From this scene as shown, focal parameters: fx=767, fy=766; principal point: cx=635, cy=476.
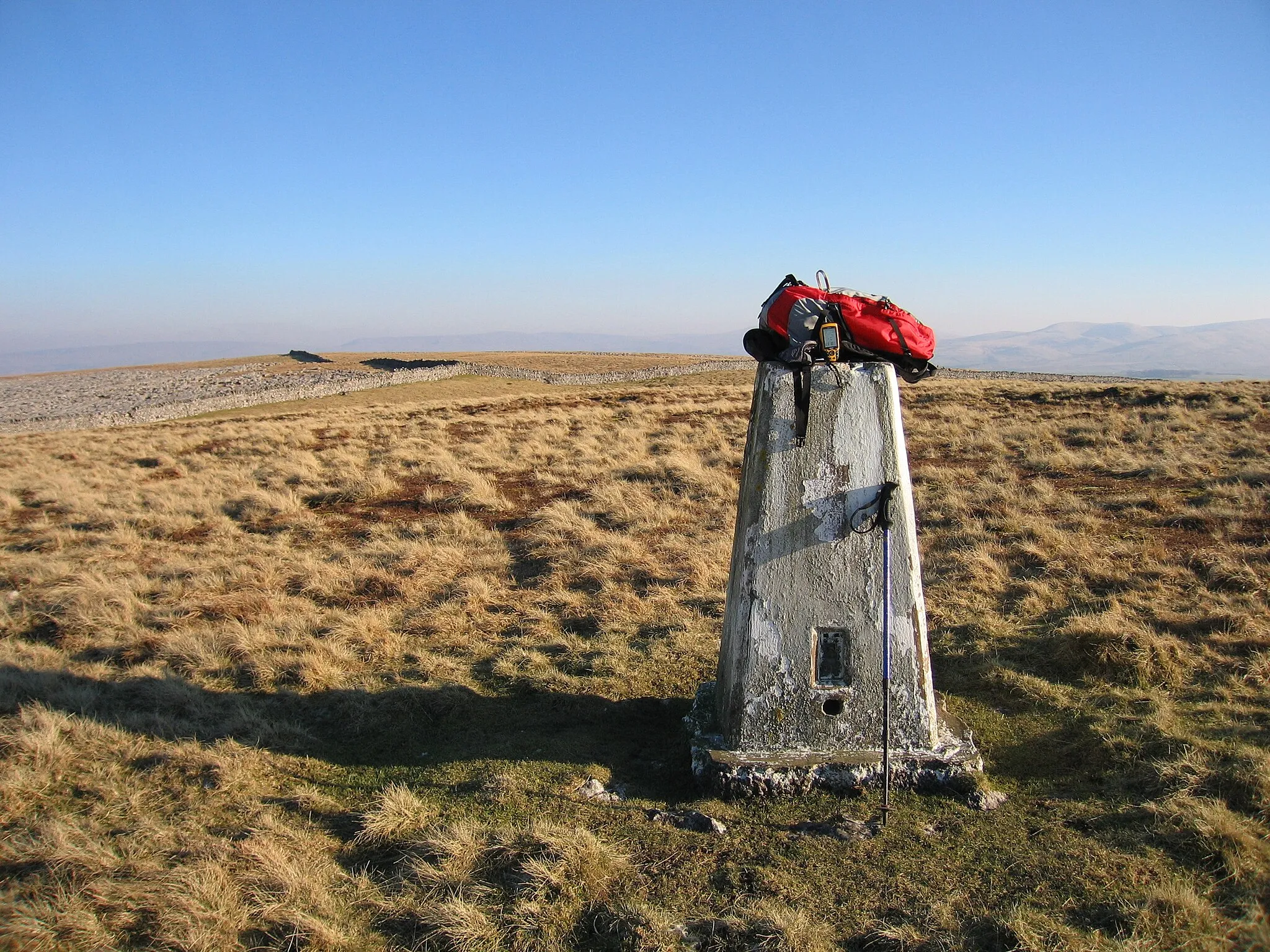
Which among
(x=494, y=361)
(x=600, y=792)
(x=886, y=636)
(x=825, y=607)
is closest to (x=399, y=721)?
(x=600, y=792)

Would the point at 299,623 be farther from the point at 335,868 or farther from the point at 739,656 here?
the point at 739,656

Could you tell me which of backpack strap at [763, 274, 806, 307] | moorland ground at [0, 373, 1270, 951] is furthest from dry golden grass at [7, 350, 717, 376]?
backpack strap at [763, 274, 806, 307]

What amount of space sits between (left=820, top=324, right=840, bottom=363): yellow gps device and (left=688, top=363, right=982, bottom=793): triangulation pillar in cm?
8

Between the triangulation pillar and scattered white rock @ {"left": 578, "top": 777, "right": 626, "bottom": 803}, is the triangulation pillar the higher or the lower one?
the higher one

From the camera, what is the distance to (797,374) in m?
4.11

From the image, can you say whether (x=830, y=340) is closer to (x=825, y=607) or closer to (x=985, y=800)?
(x=825, y=607)

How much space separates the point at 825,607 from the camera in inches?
167

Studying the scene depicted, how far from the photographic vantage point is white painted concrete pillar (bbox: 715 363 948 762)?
13.6ft

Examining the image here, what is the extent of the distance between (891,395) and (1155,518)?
24.4 ft

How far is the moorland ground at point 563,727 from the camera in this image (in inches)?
133

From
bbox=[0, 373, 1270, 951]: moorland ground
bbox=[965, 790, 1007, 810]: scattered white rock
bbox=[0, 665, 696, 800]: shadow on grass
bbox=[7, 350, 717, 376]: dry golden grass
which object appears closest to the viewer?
bbox=[0, 373, 1270, 951]: moorland ground

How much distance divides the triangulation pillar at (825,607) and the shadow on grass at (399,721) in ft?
2.21

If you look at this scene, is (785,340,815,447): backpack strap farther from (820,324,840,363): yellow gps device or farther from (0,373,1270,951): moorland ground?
(0,373,1270,951): moorland ground

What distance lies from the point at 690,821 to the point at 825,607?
1364 mm
